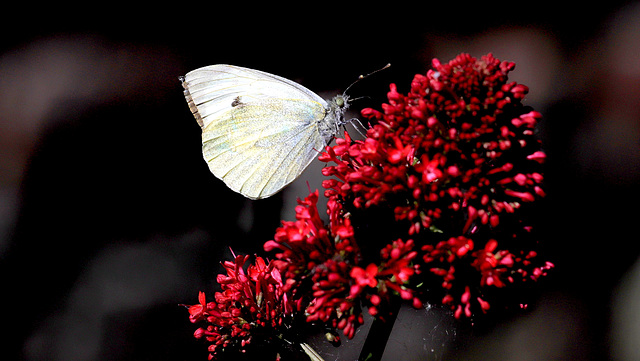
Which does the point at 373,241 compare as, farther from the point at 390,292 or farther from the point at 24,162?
the point at 24,162

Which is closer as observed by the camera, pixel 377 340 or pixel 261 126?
pixel 377 340

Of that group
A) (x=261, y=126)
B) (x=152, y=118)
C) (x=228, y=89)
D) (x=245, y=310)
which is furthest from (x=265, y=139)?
(x=152, y=118)

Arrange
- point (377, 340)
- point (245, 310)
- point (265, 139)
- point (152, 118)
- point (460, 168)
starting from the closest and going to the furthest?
point (460, 168) → point (377, 340) → point (245, 310) → point (265, 139) → point (152, 118)

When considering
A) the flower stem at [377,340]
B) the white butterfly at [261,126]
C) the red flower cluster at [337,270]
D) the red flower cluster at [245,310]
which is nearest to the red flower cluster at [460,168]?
the red flower cluster at [337,270]

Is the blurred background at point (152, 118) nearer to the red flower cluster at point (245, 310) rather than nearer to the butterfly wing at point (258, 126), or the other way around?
the butterfly wing at point (258, 126)

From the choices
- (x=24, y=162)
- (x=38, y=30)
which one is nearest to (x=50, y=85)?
(x=38, y=30)

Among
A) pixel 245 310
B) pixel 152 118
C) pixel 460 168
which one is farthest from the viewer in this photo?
pixel 152 118

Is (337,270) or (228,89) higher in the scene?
(228,89)

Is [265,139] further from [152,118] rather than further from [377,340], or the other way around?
[152,118]
